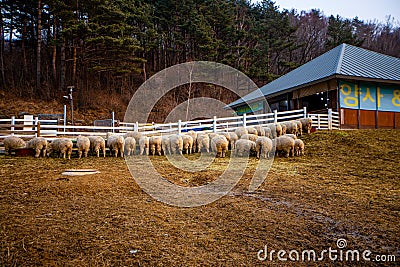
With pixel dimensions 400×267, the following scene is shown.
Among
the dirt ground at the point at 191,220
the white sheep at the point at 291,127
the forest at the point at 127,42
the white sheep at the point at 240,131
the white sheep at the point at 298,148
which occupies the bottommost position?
the dirt ground at the point at 191,220

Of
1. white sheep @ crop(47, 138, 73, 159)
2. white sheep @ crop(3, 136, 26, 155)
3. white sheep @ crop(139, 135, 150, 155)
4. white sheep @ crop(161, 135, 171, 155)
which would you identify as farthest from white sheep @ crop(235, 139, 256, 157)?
white sheep @ crop(3, 136, 26, 155)

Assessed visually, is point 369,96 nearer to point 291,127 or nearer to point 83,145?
point 291,127

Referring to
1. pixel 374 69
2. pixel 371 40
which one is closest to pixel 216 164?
pixel 374 69

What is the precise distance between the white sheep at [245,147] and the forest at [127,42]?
58.4 ft

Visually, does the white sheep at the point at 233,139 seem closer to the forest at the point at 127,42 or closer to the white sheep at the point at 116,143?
the white sheep at the point at 116,143

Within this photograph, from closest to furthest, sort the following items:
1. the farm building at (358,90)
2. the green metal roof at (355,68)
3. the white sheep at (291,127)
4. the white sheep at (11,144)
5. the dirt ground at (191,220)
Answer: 1. the dirt ground at (191,220)
2. the white sheep at (11,144)
3. the white sheep at (291,127)
4. the green metal roof at (355,68)
5. the farm building at (358,90)

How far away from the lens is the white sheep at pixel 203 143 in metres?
12.1

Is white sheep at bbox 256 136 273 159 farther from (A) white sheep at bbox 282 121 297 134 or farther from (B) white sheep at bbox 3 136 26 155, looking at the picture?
(B) white sheep at bbox 3 136 26 155

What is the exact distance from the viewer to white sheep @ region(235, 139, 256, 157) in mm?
10819

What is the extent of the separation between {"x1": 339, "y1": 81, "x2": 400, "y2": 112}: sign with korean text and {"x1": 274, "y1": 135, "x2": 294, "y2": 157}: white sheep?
21.2 ft

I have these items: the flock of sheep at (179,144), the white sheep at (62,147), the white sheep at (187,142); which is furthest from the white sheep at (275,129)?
the white sheep at (62,147)

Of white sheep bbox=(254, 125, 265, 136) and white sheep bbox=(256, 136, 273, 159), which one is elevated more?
white sheep bbox=(254, 125, 265, 136)

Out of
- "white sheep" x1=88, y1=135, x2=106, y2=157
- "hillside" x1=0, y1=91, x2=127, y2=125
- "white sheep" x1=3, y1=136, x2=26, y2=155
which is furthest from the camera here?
"hillside" x1=0, y1=91, x2=127, y2=125

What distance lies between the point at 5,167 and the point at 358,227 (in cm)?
891
